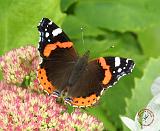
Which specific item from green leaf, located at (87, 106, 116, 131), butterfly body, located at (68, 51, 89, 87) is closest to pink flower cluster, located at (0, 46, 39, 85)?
butterfly body, located at (68, 51, 89, 87)

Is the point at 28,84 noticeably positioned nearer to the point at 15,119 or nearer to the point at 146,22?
the point at 15,119

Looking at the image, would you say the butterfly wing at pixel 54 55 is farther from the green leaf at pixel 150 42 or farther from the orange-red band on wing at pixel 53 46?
the green leaf at pixel 150 42

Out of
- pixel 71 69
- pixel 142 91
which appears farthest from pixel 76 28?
pixel 71 69

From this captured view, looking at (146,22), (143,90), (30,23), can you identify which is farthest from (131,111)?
(146,22)

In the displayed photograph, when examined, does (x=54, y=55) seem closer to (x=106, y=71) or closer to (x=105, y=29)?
(x=106, y=71)

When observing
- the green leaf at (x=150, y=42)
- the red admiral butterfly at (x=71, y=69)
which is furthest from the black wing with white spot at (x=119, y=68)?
the green leaf at (x=150, y=42)
